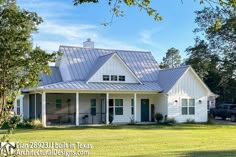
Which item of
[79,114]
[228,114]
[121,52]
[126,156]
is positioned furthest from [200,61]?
[126,156]

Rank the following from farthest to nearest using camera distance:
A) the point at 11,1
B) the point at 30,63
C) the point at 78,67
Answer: the point at 78,67 → the point at 11,1 → the point at 30,63

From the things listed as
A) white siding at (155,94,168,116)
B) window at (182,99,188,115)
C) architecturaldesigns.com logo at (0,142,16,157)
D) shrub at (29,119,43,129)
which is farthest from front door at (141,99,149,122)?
architecturaldesigns.com logo at (0,142,16,157)

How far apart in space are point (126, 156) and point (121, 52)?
28.5 meters

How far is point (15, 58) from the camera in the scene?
383 inches

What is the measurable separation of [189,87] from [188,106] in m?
1.70

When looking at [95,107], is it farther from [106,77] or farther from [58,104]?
[58,104]

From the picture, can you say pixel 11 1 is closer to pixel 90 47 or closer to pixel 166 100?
pixel 166 100

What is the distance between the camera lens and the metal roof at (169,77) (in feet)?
124

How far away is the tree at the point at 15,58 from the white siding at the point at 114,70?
2560 cm

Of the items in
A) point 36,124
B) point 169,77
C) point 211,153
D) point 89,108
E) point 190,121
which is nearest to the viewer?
point 211,153

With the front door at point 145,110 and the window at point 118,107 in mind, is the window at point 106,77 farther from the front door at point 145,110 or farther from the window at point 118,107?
the front door at point 145,110

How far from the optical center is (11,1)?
1045 cm

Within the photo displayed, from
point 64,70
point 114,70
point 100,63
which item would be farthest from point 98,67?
point 64,70

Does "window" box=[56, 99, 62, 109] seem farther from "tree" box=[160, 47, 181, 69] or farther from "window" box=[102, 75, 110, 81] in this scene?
"tree" box=[160, 47, 181, 69]
